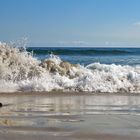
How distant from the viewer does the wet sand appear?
668 centimetres

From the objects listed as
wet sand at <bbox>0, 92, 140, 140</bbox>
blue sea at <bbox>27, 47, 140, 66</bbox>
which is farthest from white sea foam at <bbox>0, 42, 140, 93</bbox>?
blue sea at <bbox>27, 47, 140, 66</bbox>

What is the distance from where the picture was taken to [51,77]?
1414 centimetres

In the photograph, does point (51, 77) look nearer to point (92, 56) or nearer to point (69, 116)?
point (69, 116)

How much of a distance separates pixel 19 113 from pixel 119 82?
5777 mm

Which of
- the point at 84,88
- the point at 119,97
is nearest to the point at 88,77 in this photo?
the point at 84,88

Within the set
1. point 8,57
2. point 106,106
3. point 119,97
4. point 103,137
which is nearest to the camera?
point 103,137

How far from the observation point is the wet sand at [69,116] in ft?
21.9

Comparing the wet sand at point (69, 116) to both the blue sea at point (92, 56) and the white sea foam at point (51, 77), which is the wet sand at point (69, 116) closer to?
the white sea foam at point (51, 77)

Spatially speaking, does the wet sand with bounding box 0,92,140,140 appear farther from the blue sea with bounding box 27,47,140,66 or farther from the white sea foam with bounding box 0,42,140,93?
the blue sea with bounding box 27,47,140,66

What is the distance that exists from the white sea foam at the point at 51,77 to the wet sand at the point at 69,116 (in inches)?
42.9

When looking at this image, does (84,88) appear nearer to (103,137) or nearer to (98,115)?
(98,115)

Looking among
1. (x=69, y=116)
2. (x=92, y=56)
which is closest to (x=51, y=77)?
(x=69, y=116)

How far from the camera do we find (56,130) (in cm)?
697

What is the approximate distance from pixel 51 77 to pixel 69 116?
18.9 feet
